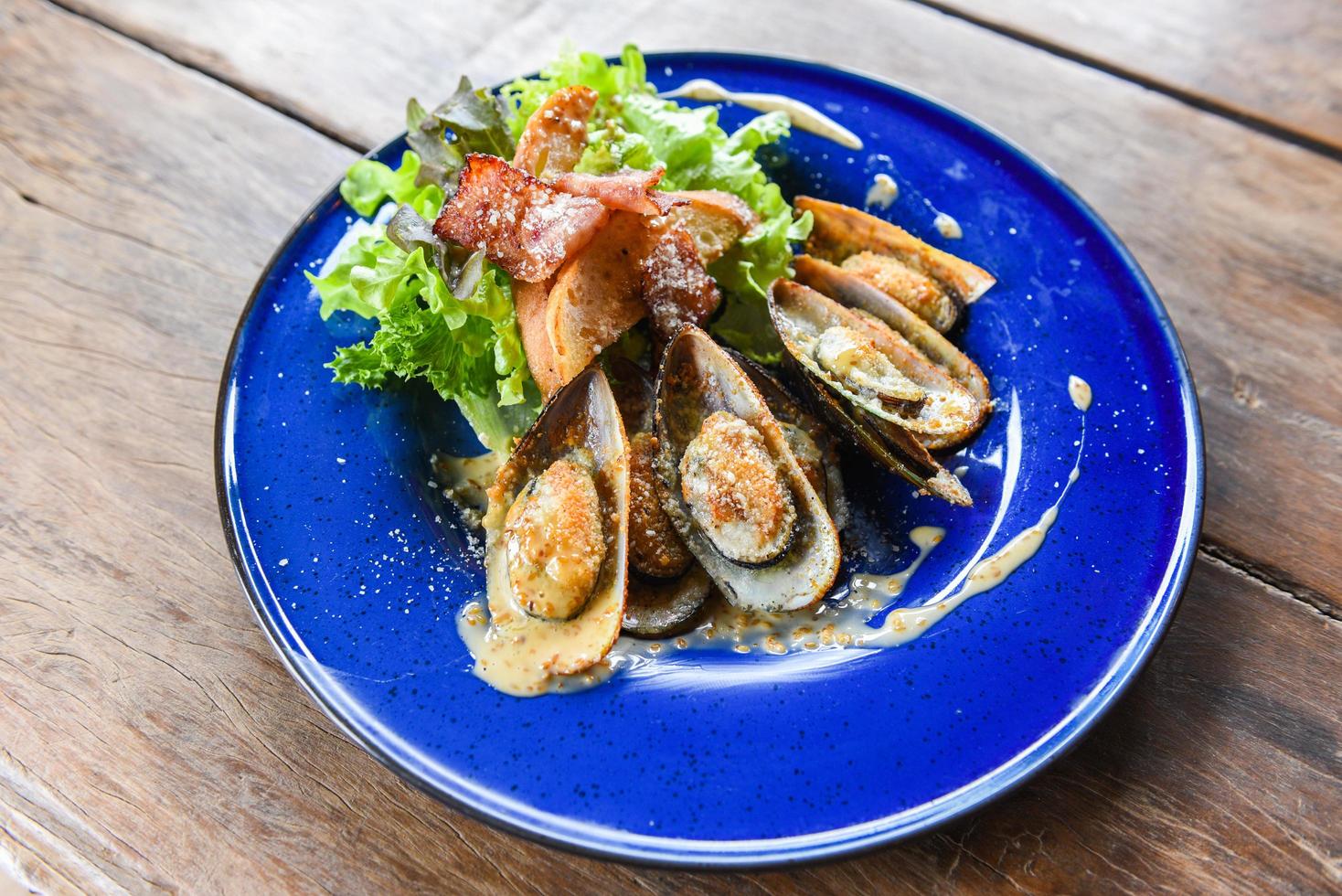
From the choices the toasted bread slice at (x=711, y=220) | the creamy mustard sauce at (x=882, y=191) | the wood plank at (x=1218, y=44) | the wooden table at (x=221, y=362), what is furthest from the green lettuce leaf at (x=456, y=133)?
the wood plank at (x=1218, y=44)

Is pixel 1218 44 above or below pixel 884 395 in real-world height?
above

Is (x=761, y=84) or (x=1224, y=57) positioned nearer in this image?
(x=761, y=84)

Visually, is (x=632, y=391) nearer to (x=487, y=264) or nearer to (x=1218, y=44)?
(x=487, y=264)

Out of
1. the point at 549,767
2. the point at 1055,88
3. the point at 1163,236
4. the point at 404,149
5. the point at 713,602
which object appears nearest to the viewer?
the point at 549,767

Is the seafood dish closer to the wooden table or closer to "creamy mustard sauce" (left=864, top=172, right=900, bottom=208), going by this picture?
"creamy mustard sauce" (left=864, top=172, right=900, bottom=208)

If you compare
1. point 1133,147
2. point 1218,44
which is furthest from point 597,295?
point 1218,44

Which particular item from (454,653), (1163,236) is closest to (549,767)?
(454,653)

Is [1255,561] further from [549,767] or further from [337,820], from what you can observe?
[337,820]
